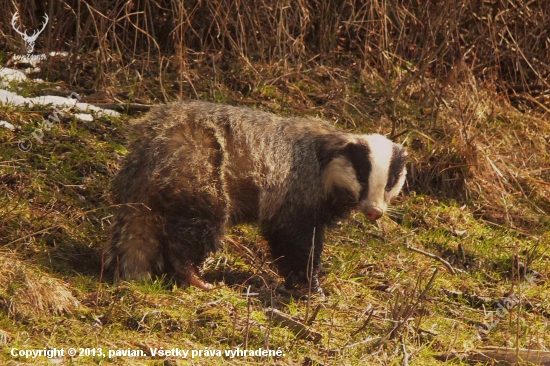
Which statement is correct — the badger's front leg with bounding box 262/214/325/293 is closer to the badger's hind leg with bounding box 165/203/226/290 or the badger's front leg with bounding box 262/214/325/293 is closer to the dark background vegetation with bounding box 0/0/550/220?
the badger's hind leg with bounding box 165/203/226/290

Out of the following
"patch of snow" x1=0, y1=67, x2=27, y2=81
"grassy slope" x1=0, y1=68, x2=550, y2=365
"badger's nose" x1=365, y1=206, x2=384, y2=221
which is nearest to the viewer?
"grassy slope" x1=0, y1=68, x2=550, y2=365

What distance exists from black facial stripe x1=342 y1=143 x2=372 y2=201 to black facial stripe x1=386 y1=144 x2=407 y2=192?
0.56 feet

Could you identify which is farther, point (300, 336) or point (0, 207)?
point (0, 207)

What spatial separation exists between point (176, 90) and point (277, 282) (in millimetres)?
2332

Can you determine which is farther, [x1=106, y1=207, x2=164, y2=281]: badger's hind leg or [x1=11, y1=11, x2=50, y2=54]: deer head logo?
[x1=11, y1=11, x2=50, y2=54]: deer head logo

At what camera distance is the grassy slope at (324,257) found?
153 inches

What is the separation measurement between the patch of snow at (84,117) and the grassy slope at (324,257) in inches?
2.3

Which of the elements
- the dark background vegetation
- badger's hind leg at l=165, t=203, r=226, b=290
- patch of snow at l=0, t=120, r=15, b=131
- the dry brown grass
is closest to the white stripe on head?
badger's hind leg at l=165, t=203, r=226, b=290

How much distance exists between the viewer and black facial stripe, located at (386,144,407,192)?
16.2 feet

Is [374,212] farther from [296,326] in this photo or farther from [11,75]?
[11,75]

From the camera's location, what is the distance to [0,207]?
4.79m

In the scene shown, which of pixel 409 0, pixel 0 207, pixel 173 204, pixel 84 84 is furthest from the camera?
pixel 409 0

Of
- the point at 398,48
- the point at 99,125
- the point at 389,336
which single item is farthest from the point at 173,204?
the point at 398,48

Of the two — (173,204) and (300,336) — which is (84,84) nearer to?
(173,204)
